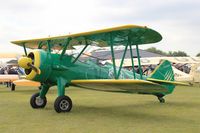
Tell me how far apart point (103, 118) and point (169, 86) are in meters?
4.08

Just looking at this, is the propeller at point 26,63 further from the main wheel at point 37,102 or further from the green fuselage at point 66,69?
the main wheel at point 37,102

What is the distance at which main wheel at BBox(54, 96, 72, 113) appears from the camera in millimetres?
7814

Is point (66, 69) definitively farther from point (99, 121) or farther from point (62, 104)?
point (99, 121)

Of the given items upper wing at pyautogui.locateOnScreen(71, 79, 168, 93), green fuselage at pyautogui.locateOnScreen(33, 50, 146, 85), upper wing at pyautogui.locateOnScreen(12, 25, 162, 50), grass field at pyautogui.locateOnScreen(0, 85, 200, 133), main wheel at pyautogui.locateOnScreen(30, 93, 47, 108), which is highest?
upper wing at pyautogui.locateOnScreen(12, 25, 162, 50)

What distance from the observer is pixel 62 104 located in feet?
26.0

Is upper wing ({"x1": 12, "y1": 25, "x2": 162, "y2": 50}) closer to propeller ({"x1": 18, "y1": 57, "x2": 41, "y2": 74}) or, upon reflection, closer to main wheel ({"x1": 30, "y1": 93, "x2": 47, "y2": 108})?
propeller ({"x1": 18, "y1": 57, "x2": 41, "y2": 74})

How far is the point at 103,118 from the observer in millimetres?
7172

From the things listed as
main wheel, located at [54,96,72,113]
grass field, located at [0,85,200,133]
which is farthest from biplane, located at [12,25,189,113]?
grass field, located at [0,85,200,133]

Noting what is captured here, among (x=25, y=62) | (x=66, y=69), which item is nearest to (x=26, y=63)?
(x=25, y=62)

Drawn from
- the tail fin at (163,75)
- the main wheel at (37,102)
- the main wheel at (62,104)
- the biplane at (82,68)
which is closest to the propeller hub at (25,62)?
the biplane at (82,68)

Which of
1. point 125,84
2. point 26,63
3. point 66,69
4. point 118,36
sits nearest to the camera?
point 125,84

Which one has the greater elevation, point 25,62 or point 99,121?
point 25,62

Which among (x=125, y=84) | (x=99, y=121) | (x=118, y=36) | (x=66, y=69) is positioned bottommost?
(x=99, y=121)

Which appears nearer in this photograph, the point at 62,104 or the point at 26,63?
the point at 26,63
